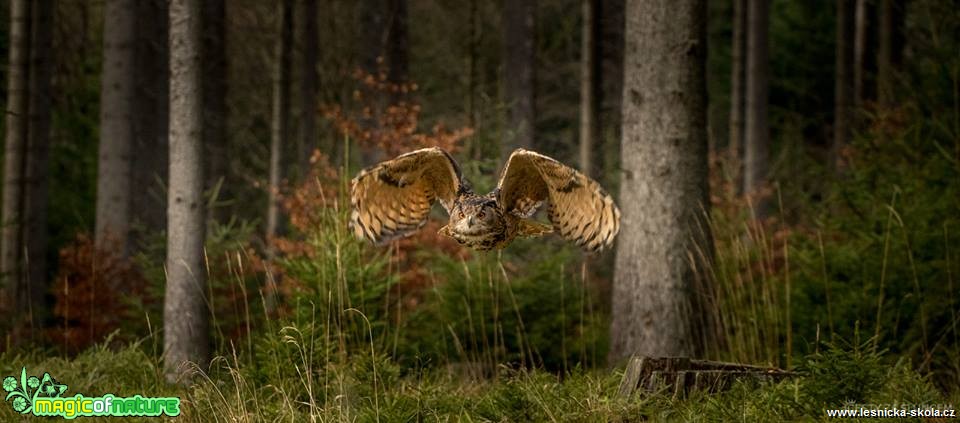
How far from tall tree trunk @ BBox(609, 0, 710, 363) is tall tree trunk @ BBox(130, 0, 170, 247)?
8.75 metres

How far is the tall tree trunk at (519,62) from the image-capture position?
18.5 m

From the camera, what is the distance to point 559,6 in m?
25.0

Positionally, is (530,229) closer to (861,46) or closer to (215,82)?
(215,82)

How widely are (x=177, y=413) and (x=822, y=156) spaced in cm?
2103

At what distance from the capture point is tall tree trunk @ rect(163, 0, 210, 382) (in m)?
8.82

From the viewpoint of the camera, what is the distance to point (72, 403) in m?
6.95

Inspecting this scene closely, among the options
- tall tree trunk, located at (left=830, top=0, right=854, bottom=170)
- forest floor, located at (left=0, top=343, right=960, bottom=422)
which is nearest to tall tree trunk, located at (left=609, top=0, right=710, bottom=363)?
forest floor, located at (left=0, top=343, right=960, bottom=422)

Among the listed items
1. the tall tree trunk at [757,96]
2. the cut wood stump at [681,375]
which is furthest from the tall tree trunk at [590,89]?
the cut wood stump at [681,375]

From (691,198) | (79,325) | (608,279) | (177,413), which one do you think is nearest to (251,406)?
(177,413)

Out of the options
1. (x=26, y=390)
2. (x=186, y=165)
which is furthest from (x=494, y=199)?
(x=186, y=165)

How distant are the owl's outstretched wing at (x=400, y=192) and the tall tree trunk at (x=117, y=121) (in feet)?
30.9

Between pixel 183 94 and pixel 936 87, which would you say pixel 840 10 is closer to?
pixel 936 87

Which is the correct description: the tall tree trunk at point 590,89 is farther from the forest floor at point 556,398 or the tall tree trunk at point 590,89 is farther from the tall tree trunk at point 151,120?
the forest floor at point 556,398

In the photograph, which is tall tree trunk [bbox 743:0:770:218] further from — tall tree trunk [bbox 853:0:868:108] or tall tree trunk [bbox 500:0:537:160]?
tall tree trunk [bbox 500:0:537:160]
